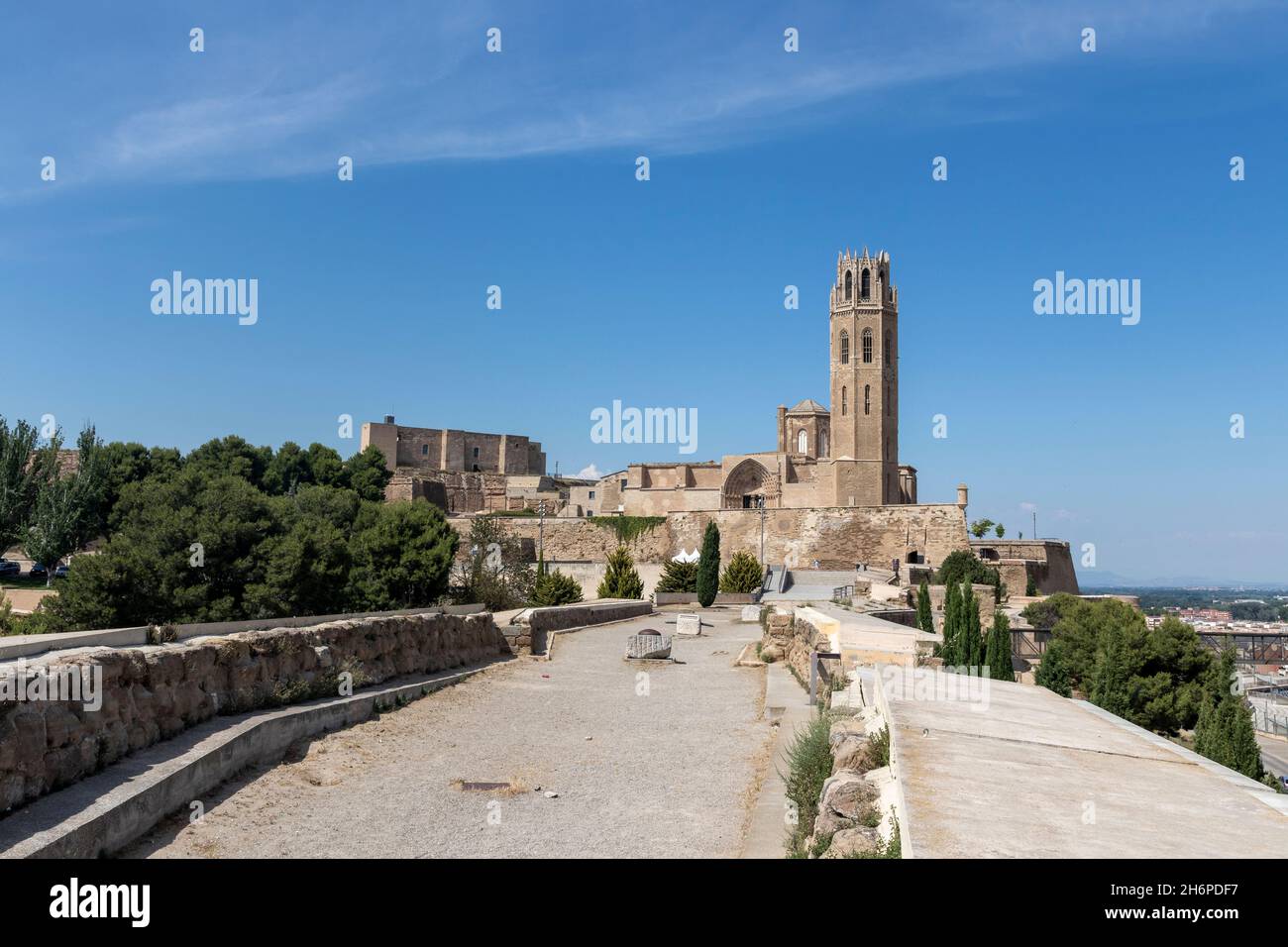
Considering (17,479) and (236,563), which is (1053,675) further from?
(17,479)

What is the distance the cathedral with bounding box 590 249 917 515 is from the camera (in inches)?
2323

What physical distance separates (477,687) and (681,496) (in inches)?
1920

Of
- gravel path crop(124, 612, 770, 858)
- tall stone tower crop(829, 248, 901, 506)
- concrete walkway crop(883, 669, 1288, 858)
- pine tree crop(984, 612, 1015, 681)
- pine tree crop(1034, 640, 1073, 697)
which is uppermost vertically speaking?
tall stone tower crop(829, 248, 901, 506)

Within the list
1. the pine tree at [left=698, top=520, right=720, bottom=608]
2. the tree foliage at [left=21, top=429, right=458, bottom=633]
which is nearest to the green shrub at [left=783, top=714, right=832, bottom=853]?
the tree foliage at [left=21, top=429, right=458, bottom=633]

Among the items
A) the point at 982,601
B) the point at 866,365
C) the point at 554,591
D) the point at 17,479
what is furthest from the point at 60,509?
the point at 866,365

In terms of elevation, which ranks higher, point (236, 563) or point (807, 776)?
point (236, 563)

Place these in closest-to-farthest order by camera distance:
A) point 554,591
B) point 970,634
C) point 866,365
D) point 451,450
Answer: point 970,634 → point 554,591 → point 866,365 → point 451,450

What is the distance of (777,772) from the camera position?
26.5ft

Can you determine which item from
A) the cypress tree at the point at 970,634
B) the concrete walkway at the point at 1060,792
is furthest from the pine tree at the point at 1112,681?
the concrete walkway at the point at 1060,792

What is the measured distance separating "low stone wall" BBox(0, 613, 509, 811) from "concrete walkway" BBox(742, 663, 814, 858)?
4.02m

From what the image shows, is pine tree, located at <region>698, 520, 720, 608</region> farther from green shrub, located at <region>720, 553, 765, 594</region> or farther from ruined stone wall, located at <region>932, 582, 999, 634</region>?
ruined stone wall, located at <region>932, 582, 999, 634</region>

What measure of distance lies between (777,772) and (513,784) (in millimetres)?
2144
